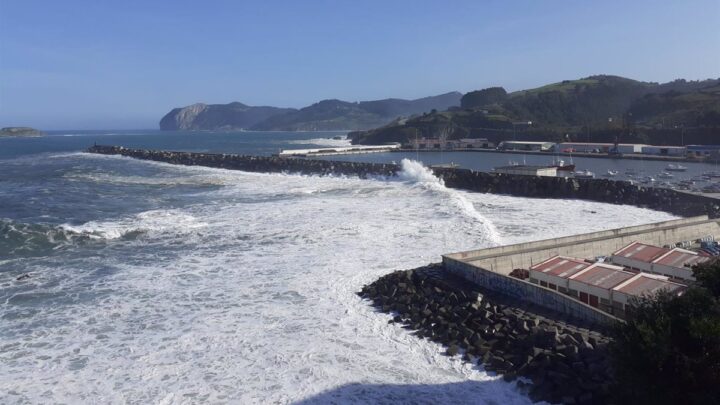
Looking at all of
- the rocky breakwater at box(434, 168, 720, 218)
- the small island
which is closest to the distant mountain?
the rocky breakwater at box(434, 168, 720, 218)

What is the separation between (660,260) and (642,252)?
32.9 inches

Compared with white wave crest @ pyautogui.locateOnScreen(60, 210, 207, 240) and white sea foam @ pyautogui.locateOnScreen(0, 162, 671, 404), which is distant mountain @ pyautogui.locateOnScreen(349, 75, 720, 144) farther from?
white wave crest @ pyautogui.locateOnScreen(60, 210, 207, 240)

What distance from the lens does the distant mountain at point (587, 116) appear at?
71.5m

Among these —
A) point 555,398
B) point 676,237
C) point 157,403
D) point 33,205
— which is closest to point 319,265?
point 157,403

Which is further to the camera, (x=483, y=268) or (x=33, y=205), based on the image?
(x=33, y=205)

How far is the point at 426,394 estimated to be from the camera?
8.26m

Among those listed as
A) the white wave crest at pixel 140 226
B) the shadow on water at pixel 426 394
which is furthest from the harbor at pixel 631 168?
the shadow on water at pixel 426 394

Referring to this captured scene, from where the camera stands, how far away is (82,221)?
72.8 feet

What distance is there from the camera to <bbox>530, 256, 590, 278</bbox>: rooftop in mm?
11836

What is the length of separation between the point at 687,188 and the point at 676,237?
1699 centimetres

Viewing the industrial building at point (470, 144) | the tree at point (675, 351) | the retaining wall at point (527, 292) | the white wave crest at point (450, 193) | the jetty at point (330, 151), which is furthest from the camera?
the industrial building at point (470, 144)

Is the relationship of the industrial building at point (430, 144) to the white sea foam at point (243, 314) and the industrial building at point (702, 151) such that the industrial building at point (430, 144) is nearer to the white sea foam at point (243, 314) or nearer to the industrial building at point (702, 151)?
the industrial building at point (702, 151)

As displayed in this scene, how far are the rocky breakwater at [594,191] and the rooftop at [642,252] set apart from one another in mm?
9833

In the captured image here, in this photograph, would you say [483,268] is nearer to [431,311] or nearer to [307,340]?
[431,311]
